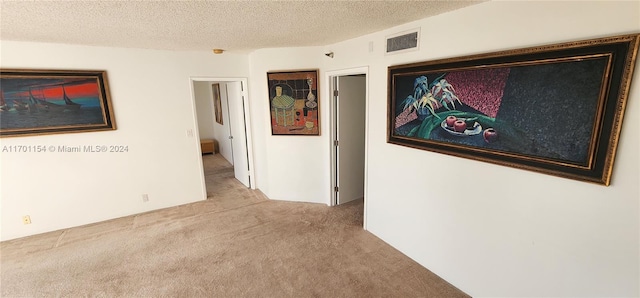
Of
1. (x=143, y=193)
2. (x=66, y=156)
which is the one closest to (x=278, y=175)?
(x=143, y=193)

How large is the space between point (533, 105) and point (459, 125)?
48 cm

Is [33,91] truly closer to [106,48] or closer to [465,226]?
[106,48]

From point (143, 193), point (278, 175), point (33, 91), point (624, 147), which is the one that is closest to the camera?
point (624, 147)

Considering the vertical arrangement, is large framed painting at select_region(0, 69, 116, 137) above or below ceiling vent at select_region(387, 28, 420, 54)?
below

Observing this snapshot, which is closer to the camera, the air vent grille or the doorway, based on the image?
the air vent grille

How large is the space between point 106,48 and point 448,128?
12.9 feet

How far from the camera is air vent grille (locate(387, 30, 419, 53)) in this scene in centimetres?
225

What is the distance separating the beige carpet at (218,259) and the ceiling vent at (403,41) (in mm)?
2020

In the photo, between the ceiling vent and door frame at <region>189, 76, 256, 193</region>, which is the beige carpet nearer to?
door frame at <region>189, 76, 256, 193</region>

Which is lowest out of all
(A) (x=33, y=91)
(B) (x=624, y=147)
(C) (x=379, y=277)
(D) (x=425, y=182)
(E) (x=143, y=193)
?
(C) (x=379, y=277)

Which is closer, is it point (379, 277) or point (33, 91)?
point (379, 277)

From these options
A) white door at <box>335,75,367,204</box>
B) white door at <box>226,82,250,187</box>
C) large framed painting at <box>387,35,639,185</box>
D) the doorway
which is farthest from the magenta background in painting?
white door at <box>226,82,250,187</box>

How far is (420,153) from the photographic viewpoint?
2344mm

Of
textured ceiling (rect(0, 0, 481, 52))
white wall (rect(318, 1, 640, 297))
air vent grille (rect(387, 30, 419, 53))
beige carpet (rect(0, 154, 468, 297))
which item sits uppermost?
textured ceiling (rect(0, 0, 481, 52))
